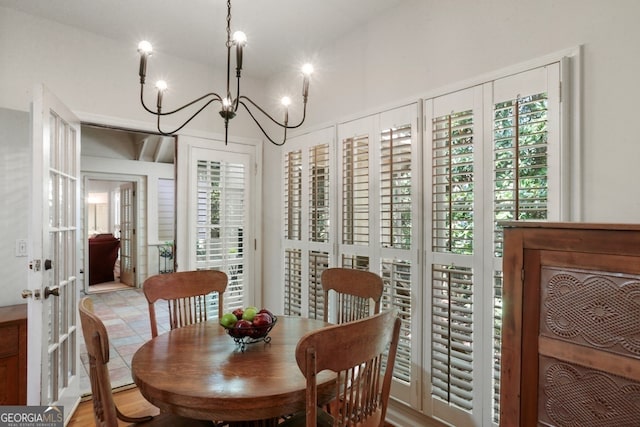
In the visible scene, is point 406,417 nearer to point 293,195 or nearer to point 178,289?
point 178,289

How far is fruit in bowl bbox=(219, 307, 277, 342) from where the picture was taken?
1.54 metres

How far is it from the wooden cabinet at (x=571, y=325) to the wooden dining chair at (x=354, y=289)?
0.86m

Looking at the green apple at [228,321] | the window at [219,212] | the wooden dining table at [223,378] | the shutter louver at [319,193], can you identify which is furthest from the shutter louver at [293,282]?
the green apple at [228,321]

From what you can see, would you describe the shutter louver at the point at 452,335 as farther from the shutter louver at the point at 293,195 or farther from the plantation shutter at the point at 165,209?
the plantation shutter at the point at 165,209

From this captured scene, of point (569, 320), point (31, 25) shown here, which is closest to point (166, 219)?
point (31, 25)

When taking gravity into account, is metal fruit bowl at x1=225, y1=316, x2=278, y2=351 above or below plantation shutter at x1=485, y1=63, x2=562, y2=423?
below

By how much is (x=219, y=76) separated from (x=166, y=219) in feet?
14.1

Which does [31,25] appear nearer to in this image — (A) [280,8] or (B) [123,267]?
(A) [280,8]

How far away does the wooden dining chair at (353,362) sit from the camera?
992 mm

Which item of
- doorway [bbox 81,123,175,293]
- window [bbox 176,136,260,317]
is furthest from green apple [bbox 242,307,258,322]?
doorway [bbox 81,123,175,293]

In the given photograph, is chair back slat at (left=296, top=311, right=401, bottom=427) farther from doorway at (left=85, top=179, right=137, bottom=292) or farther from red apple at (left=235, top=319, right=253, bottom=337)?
doorway at (left=85, top=179, right=137, bottom=292)

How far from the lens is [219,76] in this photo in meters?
3.32

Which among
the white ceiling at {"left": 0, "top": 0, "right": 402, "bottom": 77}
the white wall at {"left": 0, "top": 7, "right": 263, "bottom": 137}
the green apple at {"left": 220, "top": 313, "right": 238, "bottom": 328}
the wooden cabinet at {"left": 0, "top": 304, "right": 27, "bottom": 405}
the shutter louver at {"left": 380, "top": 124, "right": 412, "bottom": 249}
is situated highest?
the white ceiling at {"left": 0, "top": 0, "right": 402, "bottom": 77}

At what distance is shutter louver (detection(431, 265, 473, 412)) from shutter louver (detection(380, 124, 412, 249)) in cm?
34
